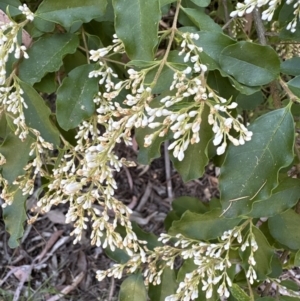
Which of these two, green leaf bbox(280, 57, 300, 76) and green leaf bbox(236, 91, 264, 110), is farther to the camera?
green leaf bbox(236, 91, 264, 110)

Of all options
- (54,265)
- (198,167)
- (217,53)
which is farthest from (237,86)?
(54,265)

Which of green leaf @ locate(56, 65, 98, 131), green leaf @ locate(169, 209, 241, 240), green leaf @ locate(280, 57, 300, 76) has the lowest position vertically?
green leaf @ locate(169, 209, 241, 240)

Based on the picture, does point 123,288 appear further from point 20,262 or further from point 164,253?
point 20,262

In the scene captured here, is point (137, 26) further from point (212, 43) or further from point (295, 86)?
point (295, 86)

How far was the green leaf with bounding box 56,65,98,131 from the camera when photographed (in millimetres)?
1136

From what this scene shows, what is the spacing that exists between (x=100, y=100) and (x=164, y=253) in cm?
49

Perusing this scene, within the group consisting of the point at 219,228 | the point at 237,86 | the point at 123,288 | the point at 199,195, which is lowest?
the point at 199,195

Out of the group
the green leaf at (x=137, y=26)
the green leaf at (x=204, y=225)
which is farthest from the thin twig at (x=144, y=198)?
the green leaf at (x=137, y=26)

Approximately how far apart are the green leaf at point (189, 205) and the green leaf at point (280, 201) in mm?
559

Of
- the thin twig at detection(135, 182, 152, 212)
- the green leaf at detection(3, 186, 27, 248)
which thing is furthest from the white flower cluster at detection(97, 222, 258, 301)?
the thin twig at detection(135, 182, 152, 212)

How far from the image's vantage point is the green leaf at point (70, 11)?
3.45ft

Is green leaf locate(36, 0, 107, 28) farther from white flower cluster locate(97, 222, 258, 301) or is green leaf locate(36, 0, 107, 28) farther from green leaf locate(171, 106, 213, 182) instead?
white flower cluster locate(97, 222, 258, 301)

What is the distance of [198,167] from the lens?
1.09m

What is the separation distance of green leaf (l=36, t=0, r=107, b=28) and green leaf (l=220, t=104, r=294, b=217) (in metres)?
0.46
